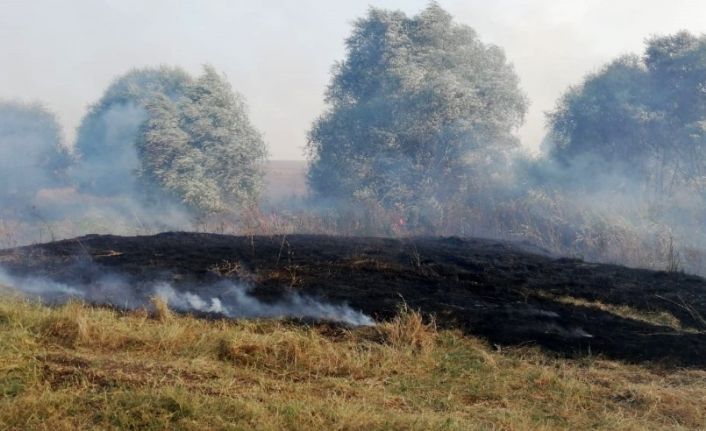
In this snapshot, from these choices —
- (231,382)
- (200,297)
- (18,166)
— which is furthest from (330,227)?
(18,166)

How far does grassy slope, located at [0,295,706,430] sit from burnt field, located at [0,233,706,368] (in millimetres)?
704

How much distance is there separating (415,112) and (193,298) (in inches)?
553

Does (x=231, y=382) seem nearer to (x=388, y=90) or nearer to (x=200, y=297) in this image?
(x=200, y=297)

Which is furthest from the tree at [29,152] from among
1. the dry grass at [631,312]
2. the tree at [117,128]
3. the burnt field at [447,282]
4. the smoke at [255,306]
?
the dry grass at [631,312]

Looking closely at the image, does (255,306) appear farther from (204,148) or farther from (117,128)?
(117,128)

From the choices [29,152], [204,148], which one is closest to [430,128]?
[204,148]

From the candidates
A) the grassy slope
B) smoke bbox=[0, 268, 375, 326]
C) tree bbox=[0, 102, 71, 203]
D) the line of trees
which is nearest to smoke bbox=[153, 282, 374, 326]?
smoke bbox=[0, 268, 375, 326]

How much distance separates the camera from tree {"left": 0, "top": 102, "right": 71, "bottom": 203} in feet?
99.7

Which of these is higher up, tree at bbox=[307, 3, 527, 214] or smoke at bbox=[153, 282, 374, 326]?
tree at bbox=[307, 3, 527, 214]

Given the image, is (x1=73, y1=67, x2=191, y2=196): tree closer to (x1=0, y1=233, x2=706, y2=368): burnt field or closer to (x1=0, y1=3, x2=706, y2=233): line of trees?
(x1=0, y1=3, x2=706, y2=233): line of trees

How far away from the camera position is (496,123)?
21.6 m

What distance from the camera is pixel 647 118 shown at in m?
19.9

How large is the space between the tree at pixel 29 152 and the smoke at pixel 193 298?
74.7 ft

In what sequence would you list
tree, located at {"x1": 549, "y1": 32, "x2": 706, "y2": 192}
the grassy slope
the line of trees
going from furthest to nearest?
the line of trees → tree, located at {"x1": 549, "y1": 32, "x2": 706, "y2": 192} → the grassy slope
